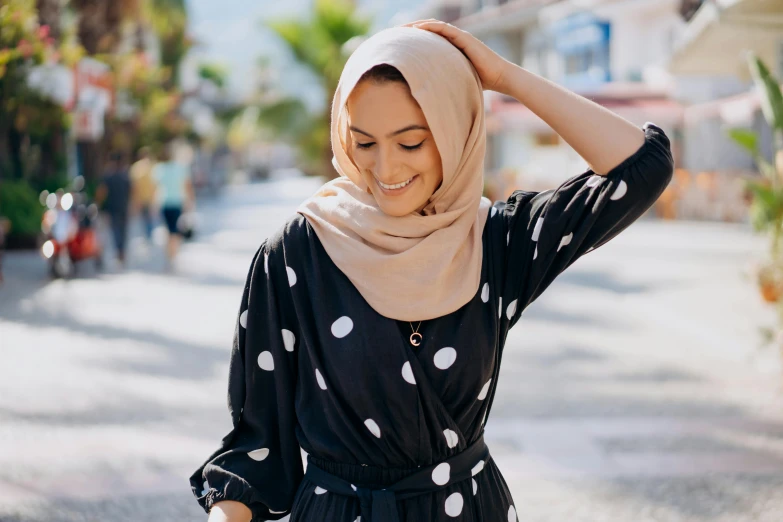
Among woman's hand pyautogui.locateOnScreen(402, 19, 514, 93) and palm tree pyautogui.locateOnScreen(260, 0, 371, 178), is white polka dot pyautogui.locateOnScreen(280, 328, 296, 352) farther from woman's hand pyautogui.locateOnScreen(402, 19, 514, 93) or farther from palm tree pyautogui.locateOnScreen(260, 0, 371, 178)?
palm tree pyautogui.locateOnScreen(260, 0, 371, 178)

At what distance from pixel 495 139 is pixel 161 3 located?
14.1 m

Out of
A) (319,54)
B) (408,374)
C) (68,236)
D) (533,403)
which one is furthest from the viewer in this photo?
(319,54)

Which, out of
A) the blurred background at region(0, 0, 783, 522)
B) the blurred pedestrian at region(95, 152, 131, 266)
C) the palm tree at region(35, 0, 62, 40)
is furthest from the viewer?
the palm tree at region(35, 0, 62, 40)

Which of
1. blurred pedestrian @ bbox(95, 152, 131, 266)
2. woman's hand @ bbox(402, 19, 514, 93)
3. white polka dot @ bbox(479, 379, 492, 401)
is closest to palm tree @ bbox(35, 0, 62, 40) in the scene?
blurred pedestrian @ bbox(95, 152, 131, 266)

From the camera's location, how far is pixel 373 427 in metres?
1.87

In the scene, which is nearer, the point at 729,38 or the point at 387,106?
the point at 387,106

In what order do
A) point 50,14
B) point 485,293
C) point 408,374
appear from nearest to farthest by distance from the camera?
point 408,374
point 485,293
point 50,14

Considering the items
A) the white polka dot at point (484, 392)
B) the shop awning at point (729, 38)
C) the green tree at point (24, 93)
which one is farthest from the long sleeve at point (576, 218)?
the green tree at point (24, 93)

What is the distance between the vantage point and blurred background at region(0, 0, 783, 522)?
A: 506 cm

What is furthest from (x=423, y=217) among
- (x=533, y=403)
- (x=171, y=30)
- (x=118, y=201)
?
(x=171, y=30)

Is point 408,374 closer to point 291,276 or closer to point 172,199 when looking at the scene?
point 291,276

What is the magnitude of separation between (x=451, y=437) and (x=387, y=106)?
632 mm

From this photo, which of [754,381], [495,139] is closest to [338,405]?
[754,381]

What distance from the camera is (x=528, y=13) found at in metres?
33.6
